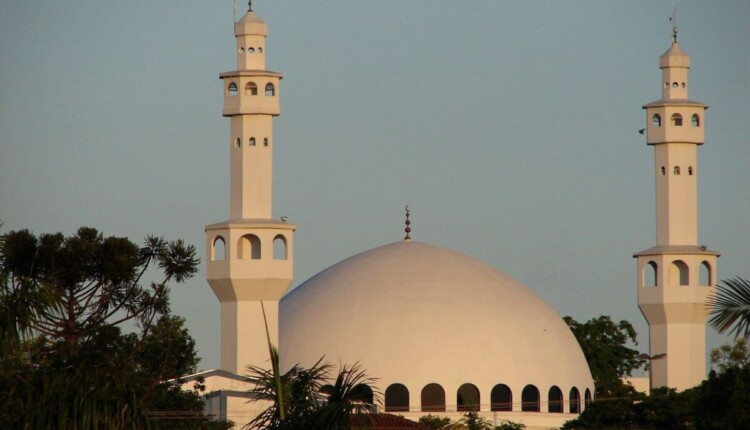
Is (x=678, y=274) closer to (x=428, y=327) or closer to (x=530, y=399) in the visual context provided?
(x=530, y=399)

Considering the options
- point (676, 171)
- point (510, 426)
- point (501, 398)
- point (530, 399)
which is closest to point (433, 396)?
point (501, 398)

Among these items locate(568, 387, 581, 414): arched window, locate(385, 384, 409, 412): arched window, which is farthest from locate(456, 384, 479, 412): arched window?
locate(568, 387, 581, 414): arched window

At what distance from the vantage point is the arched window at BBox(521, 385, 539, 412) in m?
51.0

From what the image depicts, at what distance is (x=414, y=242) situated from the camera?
5459cm

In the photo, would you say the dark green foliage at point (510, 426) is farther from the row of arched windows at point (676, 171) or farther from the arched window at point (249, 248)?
the row of arched windows at point (676, 171)

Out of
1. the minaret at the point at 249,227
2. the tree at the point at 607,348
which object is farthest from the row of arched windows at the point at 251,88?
the tree at the point at 607,348

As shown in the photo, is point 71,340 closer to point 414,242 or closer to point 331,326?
point 331,326

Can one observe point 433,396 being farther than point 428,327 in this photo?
No

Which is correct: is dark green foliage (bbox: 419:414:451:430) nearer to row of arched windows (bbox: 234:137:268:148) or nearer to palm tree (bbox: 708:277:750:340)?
row of arched windows (bbox: 234:137:268:148)

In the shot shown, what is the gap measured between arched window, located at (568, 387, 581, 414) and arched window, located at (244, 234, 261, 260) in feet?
37.1

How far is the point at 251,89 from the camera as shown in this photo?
153 ft

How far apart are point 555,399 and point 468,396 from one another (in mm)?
3139

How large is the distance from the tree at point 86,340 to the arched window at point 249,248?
453cm

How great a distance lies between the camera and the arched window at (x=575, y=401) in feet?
172
